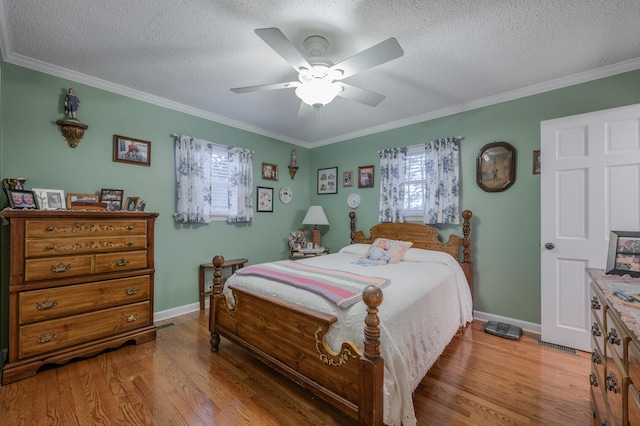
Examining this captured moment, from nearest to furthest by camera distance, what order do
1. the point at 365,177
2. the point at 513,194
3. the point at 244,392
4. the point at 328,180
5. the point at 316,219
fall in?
the point at 244,392, the point at 513,194, the point at 365,177, the point at 316,219, the point at 328,180

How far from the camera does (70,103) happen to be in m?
2.54

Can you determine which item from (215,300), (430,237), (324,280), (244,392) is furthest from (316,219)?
(244,392)

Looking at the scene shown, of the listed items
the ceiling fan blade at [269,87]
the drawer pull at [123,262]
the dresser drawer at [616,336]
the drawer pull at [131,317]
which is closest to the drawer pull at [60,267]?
the drawer pull at [123,262]

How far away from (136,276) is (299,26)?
8.68 feet

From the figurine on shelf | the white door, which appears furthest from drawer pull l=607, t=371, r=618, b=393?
the figurine on shelf

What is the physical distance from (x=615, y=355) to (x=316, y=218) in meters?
3.58

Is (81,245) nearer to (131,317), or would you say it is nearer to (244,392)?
(131,317)

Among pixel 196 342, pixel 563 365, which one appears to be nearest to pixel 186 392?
pixel 196 342

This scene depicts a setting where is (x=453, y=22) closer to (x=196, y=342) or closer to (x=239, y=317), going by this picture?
(x=239, y=317)

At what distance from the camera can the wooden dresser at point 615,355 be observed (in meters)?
0.91

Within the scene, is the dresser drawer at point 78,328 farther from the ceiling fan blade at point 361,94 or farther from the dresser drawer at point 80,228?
the ceiling fan blade at point 361,94

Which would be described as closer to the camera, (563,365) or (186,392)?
(186,392)

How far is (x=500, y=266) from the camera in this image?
3064 millimetres

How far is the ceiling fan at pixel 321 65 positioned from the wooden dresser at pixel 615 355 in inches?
64.8
